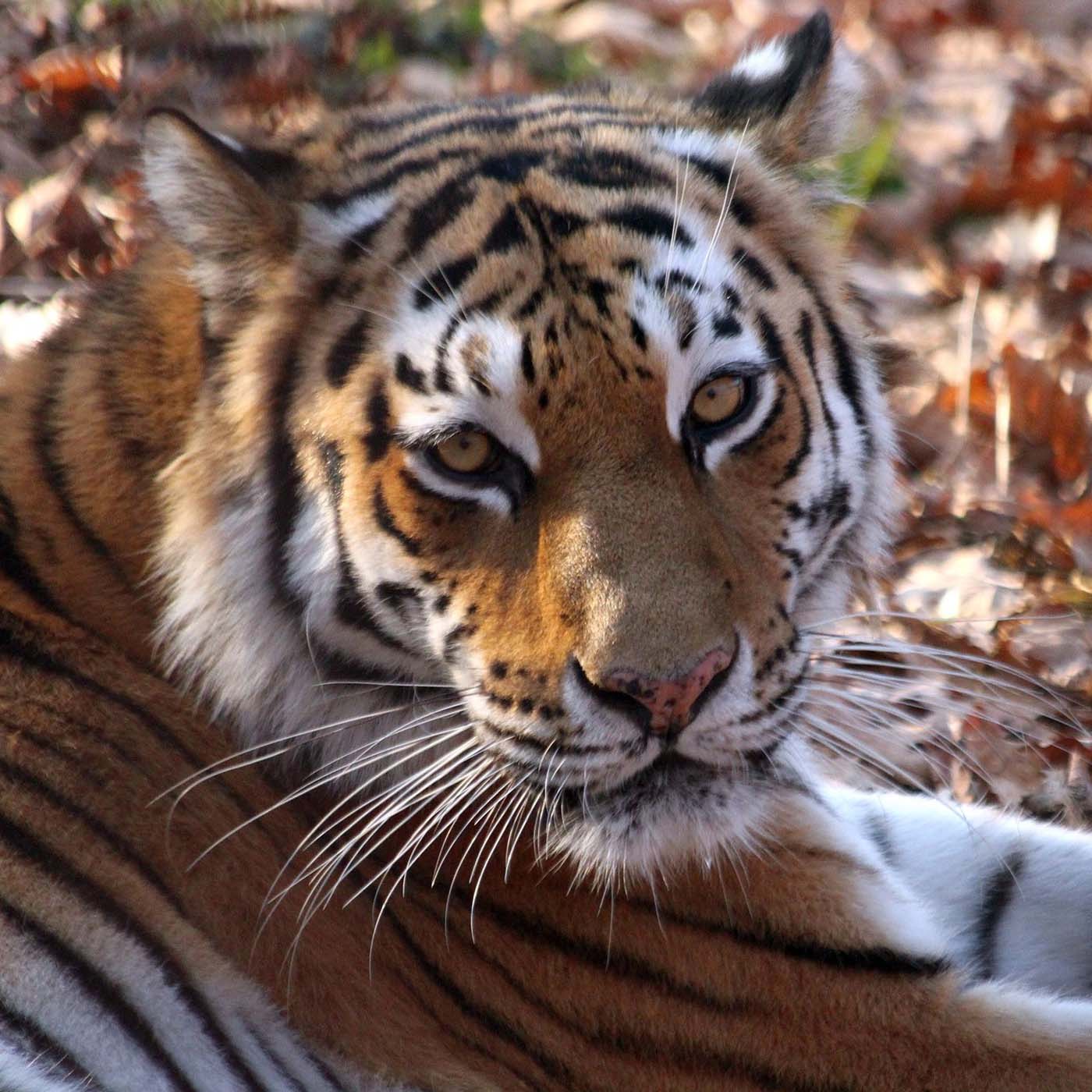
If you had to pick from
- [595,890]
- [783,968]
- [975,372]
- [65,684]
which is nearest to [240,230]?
[65,684]

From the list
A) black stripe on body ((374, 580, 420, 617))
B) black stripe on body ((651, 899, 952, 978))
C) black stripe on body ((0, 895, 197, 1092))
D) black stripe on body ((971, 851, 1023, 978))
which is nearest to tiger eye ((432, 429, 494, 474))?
black stripe on body ((374, 580, 420, 617))

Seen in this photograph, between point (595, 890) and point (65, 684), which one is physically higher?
point (65, 684)

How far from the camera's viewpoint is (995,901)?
274 cm

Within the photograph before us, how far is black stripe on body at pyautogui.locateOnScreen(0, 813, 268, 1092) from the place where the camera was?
2062mm

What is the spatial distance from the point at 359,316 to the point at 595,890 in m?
0.84

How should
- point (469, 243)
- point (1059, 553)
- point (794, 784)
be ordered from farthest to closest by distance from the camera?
point (1059, 553), point (794, 784), point (469, 243)

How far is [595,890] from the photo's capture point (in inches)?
87.0

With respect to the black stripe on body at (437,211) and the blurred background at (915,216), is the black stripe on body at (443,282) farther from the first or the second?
the blurred background at (915,216)

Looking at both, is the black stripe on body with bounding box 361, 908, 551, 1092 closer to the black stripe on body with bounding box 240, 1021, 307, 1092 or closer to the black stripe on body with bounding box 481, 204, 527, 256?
the black stripe on body with bounding box 240, 1021, 307, 1092

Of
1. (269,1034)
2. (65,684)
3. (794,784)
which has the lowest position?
(269,1034)

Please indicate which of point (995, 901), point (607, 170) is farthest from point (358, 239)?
point (995, 901)

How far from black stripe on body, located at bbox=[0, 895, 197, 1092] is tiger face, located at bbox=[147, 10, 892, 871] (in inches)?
14.8

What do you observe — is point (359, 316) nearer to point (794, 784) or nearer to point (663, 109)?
point (663, 109)

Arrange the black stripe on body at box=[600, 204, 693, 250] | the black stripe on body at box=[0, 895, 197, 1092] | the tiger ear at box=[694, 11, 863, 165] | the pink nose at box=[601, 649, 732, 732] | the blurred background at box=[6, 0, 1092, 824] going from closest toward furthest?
the pink nose at box=[601, 649, 732, 732] < the black stripe on body at box=[0, 895, 197, 1092] < the black stripe on body at box=[600, 204, 693, 250] < the tiger ear at box=[694, 11, 863, 165] < the blurred background at box=[6, 0, 1092, 824]
